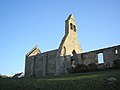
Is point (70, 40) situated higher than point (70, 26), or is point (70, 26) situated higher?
point (70, 26)

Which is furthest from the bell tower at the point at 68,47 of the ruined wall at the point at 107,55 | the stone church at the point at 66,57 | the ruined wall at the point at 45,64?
the ruined wall at the point at 107,55

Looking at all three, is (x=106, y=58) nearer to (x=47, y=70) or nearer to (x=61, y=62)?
(x=61, y=62)

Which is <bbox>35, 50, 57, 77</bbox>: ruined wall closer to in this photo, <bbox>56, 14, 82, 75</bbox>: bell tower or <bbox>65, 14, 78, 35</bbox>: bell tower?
<bbox>56, 14, 82, 75</bbox>: bell tower

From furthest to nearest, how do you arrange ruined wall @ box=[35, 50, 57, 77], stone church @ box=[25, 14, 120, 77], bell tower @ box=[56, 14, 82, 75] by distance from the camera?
ruined wall @ box=[35, 50, 57, 77], bell tower @ box=[56, 14, 82, 75], stone church @ box=[25, 14, 120, 77]

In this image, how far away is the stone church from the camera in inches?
1365

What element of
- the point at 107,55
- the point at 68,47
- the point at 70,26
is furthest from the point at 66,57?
the point at 107,55

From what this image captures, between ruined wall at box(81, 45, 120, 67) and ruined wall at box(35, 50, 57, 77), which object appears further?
ruined wall at box(35, 50, 57, 77)

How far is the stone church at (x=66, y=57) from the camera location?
34678 mm

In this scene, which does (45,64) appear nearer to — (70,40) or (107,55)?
(70,40)

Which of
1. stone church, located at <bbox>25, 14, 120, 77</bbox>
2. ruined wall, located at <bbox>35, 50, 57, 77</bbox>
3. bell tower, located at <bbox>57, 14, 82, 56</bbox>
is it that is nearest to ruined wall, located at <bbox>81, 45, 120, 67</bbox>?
stone church, located at <bbox>25, 14, 120, 77</bbox>

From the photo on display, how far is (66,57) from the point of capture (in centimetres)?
Result: 3775

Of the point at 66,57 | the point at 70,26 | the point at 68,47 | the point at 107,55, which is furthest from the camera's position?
the point at 70,26

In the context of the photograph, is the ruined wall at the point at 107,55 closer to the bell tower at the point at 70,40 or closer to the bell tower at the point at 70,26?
the bell tower at the point at 70,40

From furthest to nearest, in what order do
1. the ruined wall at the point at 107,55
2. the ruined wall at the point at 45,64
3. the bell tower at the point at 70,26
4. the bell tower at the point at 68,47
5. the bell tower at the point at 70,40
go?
the bell tower at the point at 70,26
the ruined wall at the point at 45,64
the bell tower at the point at 70,40
the bell tower at the point at 68,47
the ruined wall at the point at 107,55
